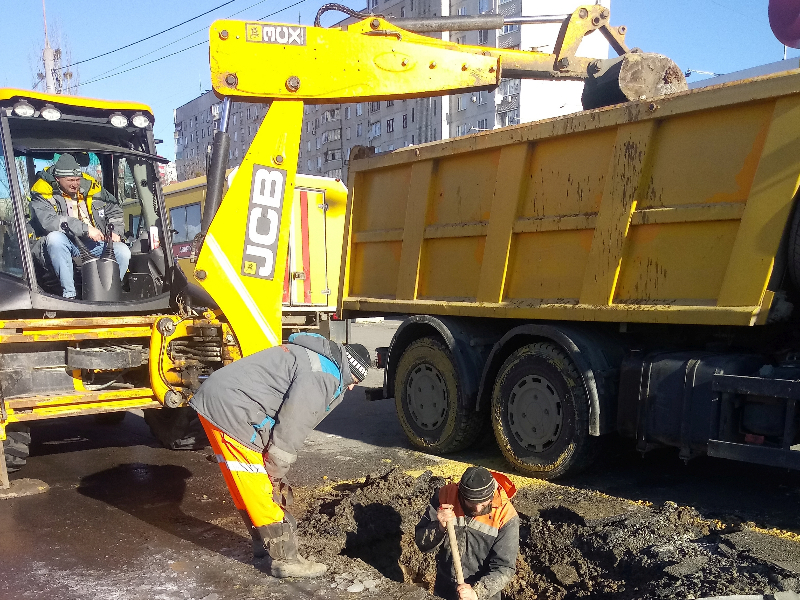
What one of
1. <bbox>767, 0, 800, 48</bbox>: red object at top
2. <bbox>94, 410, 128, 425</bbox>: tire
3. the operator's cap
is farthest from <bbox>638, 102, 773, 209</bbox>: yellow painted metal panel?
<bbox>767, 0, 800, 48</bbox>: red object at top

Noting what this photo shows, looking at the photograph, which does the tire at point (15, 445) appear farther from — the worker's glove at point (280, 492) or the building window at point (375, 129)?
the building window at point (375, 129)

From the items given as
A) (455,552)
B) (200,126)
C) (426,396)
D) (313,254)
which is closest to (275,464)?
(455,552)

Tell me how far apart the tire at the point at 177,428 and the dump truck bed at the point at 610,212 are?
2.14 metres

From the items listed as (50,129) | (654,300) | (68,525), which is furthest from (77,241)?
(654,300)

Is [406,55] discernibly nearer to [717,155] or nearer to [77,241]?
[717,155]

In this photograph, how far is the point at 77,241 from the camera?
5969mm

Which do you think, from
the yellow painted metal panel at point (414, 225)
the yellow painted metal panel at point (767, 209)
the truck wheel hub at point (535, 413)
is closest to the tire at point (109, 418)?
the yellow painted metal panel at point (414, 225)

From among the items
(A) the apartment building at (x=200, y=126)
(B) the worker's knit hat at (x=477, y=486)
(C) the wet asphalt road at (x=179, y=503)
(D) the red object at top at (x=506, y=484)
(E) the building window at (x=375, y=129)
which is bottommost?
(C) the wet asphalt road at (x=179, y=503)

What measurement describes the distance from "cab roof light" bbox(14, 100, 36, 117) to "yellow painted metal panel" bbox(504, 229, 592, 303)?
4.05m

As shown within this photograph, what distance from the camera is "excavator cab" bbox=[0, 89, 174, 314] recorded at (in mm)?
5645

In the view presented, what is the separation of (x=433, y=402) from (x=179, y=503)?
7.76 feet

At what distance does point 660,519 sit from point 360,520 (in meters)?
1.90

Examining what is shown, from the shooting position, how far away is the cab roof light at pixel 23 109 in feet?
18.4

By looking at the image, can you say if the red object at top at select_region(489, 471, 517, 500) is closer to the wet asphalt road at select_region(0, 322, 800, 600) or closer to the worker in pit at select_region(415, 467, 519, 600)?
the worker in pit at select_region(415, 467, 519, 600)
